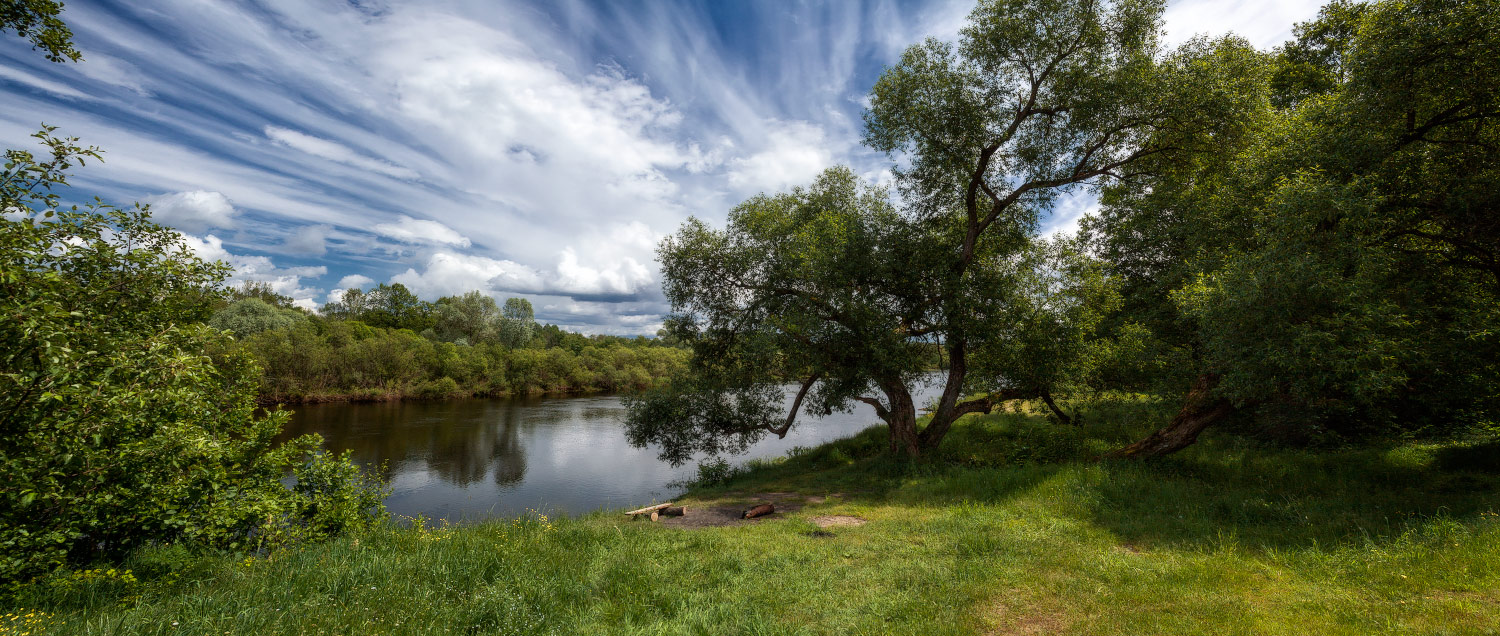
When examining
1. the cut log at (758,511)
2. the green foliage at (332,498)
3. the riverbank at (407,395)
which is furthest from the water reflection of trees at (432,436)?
the cut log at (758,511)

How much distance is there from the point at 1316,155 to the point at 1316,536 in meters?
6.54

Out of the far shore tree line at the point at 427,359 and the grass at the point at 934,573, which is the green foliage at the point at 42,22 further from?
the far shore tree line at the point at 427,359

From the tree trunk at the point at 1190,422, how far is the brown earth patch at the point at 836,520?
24.4 ft

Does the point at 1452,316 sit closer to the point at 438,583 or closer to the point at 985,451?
the point at 985,451

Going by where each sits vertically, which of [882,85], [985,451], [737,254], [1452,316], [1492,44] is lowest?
[985,451]

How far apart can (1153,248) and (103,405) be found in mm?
21787

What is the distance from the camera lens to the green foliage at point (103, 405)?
4680 millimetres

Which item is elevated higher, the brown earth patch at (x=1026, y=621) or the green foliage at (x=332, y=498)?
the green foliage at (x=332, y=498)

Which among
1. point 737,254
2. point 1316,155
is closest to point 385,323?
point 737,254

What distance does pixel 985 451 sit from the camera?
15.3m

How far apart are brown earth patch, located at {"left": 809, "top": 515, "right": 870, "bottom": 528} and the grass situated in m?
0.28

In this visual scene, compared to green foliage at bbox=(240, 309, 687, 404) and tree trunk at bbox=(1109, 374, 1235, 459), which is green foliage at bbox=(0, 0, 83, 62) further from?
green foliage at bbox=(240, 309, 687, 404)

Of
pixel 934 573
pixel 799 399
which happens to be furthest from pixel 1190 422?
pixel 934 573

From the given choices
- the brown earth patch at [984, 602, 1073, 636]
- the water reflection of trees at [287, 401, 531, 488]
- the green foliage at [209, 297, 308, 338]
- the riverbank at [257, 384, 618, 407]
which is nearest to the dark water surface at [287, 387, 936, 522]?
the water reflection of trees at [287, 401, 531, 488]
